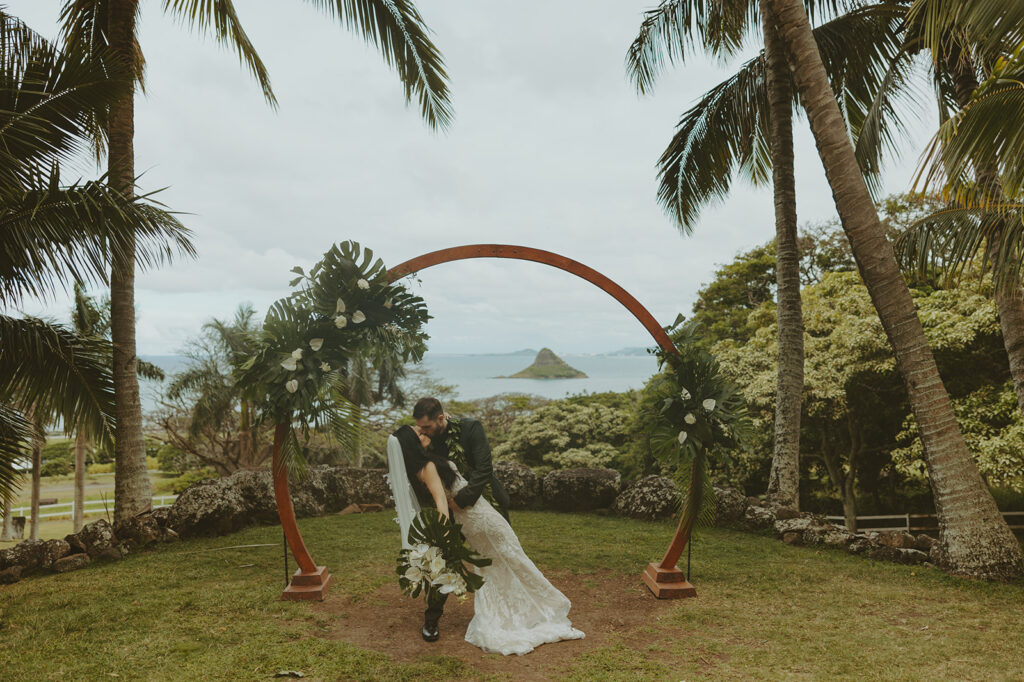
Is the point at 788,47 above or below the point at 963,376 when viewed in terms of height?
above

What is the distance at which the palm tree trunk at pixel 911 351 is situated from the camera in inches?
221

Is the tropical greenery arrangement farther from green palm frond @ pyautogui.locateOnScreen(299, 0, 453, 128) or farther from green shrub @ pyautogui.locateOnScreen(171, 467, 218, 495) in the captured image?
green shrub @ pyautogui.locateOnScreen(171, 467, 218, 495)

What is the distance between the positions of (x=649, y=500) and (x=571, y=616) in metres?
4.02

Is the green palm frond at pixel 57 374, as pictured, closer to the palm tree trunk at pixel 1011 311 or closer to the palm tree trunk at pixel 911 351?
the palm tree trunk at pixel 911 351

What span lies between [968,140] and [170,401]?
18.7m

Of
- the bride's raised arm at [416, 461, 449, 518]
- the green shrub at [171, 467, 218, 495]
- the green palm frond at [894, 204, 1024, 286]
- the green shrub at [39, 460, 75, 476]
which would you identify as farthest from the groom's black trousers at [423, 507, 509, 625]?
the green shrub at [39, 460, 75, 476]

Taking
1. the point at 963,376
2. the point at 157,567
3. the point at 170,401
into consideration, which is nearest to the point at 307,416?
the point at 157,567

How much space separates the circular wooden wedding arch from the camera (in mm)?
5246

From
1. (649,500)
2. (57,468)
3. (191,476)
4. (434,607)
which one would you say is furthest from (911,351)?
(57,468)

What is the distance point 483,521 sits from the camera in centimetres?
476

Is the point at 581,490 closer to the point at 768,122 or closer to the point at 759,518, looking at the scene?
the point at 759,518

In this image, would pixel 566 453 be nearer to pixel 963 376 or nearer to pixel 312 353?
pixel 963 376

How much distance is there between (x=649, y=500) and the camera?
28.6ft

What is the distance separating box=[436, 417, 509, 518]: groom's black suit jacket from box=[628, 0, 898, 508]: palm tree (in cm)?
509
